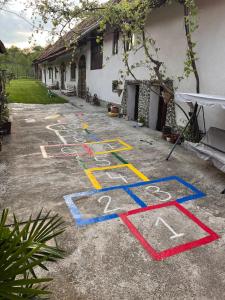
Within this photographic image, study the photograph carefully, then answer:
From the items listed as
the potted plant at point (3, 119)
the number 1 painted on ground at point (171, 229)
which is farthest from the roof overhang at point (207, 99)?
the potted plant at point (3, 119)

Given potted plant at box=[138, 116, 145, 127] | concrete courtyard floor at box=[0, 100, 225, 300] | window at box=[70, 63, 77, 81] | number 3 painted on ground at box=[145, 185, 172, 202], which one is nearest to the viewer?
concrete courtyard floor at box=[0, 100, 225, 300]

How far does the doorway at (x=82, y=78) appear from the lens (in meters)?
21.9

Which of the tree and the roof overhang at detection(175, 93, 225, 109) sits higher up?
the tree

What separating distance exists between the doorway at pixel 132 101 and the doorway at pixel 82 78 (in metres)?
9.52

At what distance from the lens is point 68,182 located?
5.98 m

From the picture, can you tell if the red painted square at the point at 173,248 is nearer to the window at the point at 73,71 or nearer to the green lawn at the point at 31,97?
the green lawn at the point at 31,97

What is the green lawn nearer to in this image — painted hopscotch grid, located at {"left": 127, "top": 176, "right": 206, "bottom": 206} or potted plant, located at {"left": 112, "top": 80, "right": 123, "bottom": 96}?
potted plant, located at {"left": 112, "top": 80, "right": 123, "bottom": 96}

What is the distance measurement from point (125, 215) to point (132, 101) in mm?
10105

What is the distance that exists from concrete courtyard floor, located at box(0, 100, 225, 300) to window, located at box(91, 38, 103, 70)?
10.4 m

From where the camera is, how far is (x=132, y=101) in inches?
546

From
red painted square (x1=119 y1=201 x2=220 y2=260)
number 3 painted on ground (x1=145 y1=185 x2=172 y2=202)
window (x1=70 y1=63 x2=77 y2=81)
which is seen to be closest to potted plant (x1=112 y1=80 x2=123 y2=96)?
number 3 painted on ground (x1=145 y1=185 x2=172 y2=202)

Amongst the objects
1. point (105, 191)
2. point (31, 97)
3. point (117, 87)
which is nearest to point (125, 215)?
point (105, 191)

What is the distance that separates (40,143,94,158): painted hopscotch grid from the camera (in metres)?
7.90

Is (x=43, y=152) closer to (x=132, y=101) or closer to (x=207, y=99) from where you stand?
(x=207, y=99)
